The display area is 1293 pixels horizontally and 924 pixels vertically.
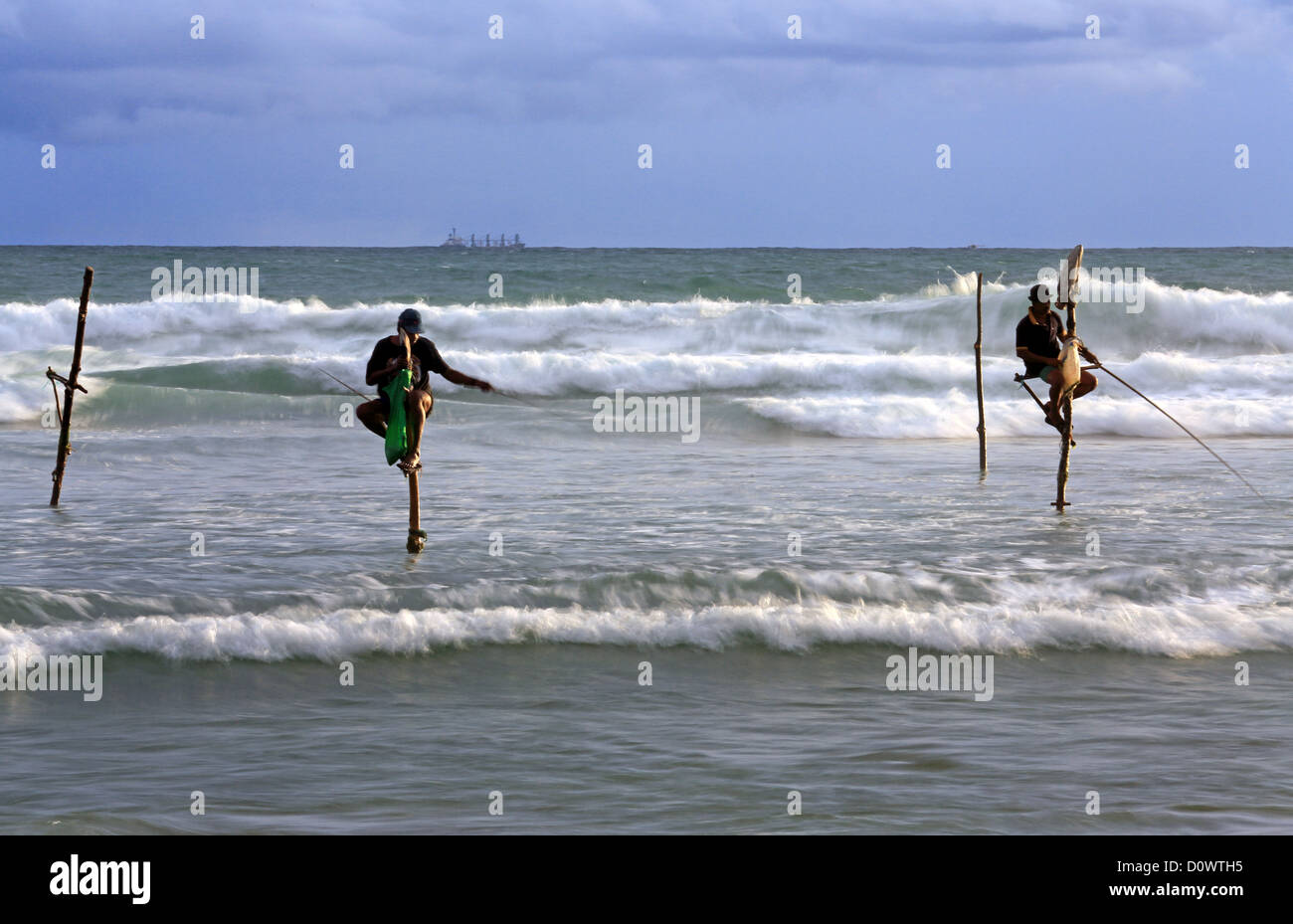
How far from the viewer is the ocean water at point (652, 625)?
657cm

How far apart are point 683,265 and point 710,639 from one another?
5018 centimetres

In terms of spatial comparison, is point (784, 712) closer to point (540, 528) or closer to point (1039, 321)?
point (540, 528)

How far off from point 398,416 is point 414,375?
0.33 meters

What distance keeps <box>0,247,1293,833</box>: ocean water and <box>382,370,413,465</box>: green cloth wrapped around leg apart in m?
0.89

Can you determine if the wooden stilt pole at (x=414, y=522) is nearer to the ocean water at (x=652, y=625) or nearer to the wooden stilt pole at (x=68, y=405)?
the ocean water at (x=652, y=625)

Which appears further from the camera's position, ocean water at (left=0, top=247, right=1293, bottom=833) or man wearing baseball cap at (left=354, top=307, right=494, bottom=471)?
man wearing baseball cap at (left=354, top=307, right=494, bottom=471)

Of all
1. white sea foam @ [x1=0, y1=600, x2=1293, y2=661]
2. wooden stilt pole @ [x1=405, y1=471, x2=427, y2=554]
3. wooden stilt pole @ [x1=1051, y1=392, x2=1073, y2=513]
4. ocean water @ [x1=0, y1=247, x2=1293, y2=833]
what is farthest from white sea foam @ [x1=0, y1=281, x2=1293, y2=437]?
white sea foam @ [x1=0, y1=600, x2=1293, y2=661]

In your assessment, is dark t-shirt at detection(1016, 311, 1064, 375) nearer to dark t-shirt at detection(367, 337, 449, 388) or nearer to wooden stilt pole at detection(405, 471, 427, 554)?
dark t-shirt at detection(367, 337, 449, 388)

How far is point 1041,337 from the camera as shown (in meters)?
13.1

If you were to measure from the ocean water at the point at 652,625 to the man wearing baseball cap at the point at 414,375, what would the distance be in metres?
1.08

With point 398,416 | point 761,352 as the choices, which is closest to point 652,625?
point 398,416

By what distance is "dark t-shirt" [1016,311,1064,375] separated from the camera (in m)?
13.1

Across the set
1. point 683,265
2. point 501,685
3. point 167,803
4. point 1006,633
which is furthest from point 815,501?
point 683,265

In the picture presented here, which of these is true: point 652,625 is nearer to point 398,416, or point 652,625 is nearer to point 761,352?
point 398,416
